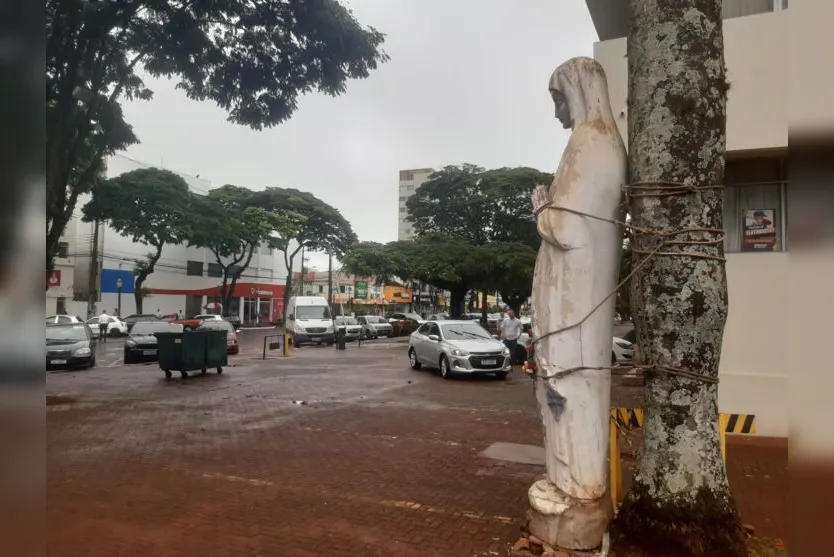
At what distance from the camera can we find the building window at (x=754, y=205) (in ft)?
27.3

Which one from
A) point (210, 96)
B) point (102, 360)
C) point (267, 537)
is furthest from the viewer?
point (102, 360)

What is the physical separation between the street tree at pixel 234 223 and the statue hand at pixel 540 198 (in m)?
33.1

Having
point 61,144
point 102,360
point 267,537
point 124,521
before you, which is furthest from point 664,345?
point 102,360

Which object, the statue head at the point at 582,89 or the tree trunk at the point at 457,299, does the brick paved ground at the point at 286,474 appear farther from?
the tree trunk at the point at 457,299

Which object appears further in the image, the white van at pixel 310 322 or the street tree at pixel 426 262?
the street tree at pixel 426 262

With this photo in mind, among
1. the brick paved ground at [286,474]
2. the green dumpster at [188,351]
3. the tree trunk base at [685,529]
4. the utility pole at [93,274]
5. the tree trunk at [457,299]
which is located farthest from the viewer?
the utility pole at [93,274]

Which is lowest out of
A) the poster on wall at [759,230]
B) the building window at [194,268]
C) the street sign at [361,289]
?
the street sign at [361,289]

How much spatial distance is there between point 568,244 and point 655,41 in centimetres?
126

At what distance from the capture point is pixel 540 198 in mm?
3920

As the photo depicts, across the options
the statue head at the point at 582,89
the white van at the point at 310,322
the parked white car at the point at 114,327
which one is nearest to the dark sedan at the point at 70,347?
the white van at the point at 310,322

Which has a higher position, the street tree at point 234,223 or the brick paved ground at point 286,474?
the street tree at point 234,223

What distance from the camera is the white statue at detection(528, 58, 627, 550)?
142 inches

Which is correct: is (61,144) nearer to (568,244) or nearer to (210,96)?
(210,96)

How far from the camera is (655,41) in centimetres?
316
